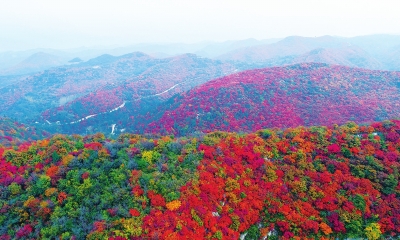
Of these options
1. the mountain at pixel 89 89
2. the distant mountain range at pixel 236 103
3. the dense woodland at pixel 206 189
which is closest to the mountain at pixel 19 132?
the distant mountain range at pixel 236 103

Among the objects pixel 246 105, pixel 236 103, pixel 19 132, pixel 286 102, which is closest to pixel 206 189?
pixel 246 105

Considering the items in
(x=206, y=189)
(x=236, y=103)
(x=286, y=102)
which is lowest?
(x=286, y=102)

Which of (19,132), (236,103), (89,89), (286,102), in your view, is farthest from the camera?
(89,89)

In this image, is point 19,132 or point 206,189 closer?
point 206,189

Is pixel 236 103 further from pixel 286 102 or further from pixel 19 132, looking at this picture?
pixel 19 132

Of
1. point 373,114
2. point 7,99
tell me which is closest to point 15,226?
point 373,114

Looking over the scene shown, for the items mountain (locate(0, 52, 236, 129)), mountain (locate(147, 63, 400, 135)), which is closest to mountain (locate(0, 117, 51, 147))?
mountain (locate(0, 52, 236, 129))
